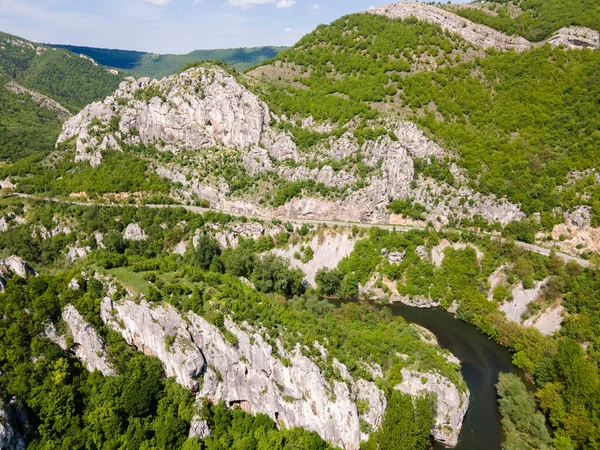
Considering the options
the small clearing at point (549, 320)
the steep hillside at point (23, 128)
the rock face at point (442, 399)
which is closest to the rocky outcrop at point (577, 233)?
the small clearing at point (549, 320)

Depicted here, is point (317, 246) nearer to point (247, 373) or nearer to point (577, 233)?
point (247, 373)

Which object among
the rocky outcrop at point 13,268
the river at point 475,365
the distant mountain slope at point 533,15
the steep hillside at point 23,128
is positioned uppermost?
the distant mountain slope at point 533,15

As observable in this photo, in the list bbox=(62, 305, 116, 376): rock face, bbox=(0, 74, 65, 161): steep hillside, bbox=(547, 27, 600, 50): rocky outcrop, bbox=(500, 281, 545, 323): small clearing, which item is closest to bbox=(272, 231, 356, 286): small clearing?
bbox=(500, 281, 545, 323): small clearing

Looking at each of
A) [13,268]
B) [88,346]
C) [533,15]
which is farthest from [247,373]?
[533,15]

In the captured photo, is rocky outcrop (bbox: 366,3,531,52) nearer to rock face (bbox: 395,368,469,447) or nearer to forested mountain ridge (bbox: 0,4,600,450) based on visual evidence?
forested mountain ridge (bbox: 0,4,600,450)

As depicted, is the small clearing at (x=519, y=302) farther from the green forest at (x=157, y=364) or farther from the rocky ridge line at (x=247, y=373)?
the rocky ridge line at (x=247, y=373)
